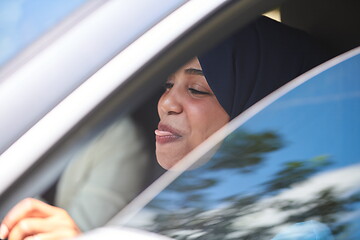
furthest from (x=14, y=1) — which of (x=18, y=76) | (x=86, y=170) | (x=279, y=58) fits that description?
(x=279, y=58)

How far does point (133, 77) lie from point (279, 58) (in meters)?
Result: 0.74

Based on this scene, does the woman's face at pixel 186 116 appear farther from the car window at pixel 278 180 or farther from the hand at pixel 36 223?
the hand at pixel 36 223

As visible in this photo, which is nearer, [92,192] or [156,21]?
[156,21]

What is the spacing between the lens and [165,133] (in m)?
2.04

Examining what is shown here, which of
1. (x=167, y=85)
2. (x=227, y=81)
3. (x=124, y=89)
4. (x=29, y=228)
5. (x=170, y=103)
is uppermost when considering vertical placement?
(x=227, y=81)

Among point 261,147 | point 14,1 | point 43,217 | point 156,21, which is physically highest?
point 14,1

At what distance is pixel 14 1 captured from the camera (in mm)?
1591

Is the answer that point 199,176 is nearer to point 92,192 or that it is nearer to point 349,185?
point 92,192

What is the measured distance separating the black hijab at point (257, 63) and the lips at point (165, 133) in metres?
0.15

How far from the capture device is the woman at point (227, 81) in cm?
179

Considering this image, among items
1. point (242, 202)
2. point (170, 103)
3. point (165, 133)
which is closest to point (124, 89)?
point (242, 202)

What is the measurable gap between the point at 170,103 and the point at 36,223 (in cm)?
62

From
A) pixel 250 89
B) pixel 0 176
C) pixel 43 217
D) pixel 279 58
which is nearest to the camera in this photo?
pixel 0 176

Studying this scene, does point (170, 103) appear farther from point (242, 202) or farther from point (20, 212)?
point (20, 212)
